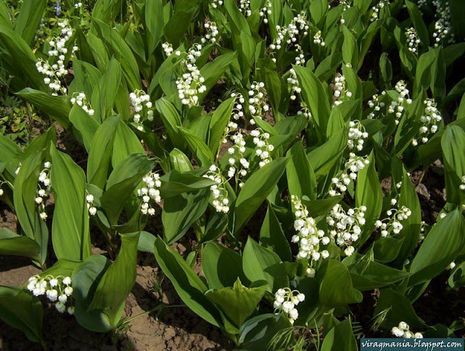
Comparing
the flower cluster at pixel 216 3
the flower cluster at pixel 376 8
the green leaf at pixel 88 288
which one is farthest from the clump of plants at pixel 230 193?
the flower cluster at pixel 376 8

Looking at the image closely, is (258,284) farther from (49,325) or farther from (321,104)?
(321,104)

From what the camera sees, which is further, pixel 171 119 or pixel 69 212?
pixel 171 119

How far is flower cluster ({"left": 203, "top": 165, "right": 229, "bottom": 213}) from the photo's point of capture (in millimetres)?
1988

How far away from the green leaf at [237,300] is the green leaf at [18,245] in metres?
0.76

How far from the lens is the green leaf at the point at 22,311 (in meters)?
1.73

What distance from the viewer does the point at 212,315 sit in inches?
76.5

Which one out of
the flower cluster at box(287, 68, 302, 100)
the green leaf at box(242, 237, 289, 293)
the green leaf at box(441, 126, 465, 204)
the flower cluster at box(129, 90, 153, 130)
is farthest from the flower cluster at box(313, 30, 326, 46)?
the green leaf at box(242, 237, 289, 293)

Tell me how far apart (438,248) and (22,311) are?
1.63 metres

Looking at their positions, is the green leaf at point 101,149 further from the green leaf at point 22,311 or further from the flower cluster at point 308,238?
the flower cluster at point 308,238

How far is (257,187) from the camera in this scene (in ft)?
6.86

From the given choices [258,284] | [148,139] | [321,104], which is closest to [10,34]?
[148,139]

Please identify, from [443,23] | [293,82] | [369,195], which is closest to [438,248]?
[369,195]

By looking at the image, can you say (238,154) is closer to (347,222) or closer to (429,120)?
(347,222)

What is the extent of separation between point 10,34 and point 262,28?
205 cm
